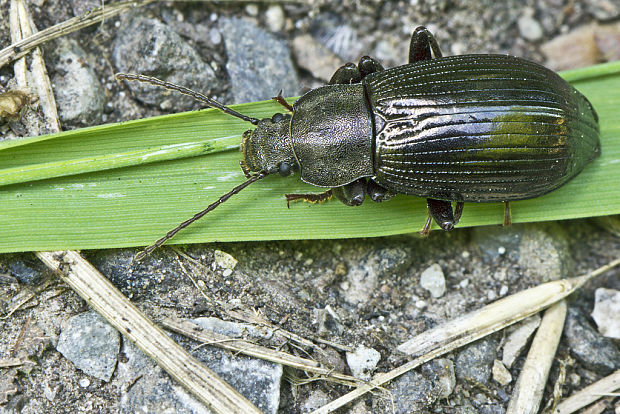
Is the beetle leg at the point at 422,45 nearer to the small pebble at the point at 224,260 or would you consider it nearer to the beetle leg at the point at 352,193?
the beetle leg at the point at 352,193

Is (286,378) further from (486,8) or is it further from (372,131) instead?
(486,8)

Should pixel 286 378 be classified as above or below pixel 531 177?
below

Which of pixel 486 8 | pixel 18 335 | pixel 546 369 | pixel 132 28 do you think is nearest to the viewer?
pixel 18 335

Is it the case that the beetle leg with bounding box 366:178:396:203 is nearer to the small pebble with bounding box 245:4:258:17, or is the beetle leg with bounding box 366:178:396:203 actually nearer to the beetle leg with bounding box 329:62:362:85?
the beetle leg with bounding box 329:62:362:85

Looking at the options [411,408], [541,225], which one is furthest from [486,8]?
[411,408]

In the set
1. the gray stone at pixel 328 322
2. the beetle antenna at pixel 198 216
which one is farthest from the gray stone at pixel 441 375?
the beetle antenna at pixel 198 216

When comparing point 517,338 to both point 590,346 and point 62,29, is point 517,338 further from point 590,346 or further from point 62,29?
point 62,29
